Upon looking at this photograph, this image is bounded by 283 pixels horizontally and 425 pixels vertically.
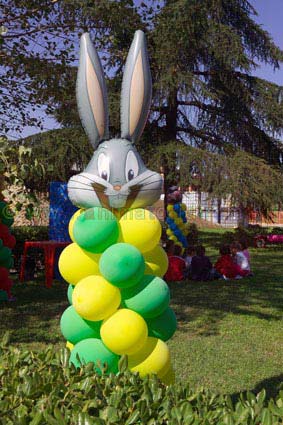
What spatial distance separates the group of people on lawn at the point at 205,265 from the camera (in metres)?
9.91

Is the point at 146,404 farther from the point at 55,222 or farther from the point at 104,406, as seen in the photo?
the point at 55,222

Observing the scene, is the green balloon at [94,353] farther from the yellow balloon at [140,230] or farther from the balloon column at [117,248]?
the yellow balloon at [140,230]

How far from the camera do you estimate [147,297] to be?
3.37 meters

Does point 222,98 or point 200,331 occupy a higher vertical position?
point 222,98

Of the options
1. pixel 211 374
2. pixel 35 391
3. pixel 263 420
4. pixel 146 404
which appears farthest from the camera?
pixel 211 374

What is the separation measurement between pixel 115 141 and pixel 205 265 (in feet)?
21.9

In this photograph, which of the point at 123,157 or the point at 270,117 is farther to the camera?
the point at 270,117

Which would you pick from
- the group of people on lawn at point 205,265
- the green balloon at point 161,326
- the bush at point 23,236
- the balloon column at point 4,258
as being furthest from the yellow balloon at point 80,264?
the bush at point 23,236

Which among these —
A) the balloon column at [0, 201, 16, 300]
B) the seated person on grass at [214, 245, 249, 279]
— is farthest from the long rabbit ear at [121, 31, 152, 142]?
the seated person on grass at [214, 245, 249, 279]

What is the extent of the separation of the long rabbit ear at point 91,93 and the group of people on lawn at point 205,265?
6.24 m

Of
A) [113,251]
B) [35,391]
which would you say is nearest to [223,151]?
[113,251]

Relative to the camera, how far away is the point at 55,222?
33.9 ft

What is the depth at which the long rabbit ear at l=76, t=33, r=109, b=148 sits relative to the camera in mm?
3674

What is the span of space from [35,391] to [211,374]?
8.95 feet
